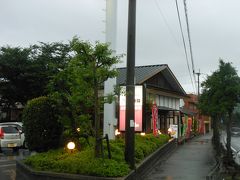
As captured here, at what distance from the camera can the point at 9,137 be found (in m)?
22.8

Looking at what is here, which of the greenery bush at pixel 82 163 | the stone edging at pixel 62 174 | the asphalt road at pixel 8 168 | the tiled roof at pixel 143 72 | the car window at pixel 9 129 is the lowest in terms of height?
the asphalt road at pixel 8 168

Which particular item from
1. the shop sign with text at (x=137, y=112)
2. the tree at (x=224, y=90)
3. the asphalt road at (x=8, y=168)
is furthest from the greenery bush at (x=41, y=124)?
the tree at (x=224, y=90)

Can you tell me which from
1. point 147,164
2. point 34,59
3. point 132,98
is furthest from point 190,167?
point 34,59

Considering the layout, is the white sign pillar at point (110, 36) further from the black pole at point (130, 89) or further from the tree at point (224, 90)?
the tree at point (224, 90)

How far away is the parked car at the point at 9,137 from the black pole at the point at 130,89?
→ 12376 millimetres

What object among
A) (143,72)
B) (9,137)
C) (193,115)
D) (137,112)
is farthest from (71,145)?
(193,115)

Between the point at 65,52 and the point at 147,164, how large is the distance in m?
23.7

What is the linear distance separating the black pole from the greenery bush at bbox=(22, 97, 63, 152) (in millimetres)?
2525

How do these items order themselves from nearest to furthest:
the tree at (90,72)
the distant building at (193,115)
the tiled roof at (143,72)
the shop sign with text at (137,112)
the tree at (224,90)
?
1. the tree at (90,72)
2. the shop sign with text at (137,112)
3. the tree at (224,90)
4. the tiled roof at (143,72)
5. the distant building at (193,115)

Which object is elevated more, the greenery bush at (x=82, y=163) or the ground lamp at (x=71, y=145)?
the ground lamp at (x=71, y=145)

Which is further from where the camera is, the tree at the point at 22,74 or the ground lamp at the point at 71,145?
the tree at the point at 22,74

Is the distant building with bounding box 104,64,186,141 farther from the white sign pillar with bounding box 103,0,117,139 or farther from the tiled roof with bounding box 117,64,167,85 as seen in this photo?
the white sign pillar with bounding box 103,0,117,139

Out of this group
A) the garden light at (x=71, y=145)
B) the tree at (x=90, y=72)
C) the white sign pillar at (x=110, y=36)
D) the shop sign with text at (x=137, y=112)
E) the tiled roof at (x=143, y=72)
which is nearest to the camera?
the tree at (x=90, y=72)

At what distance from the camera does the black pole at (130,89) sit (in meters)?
11.7
